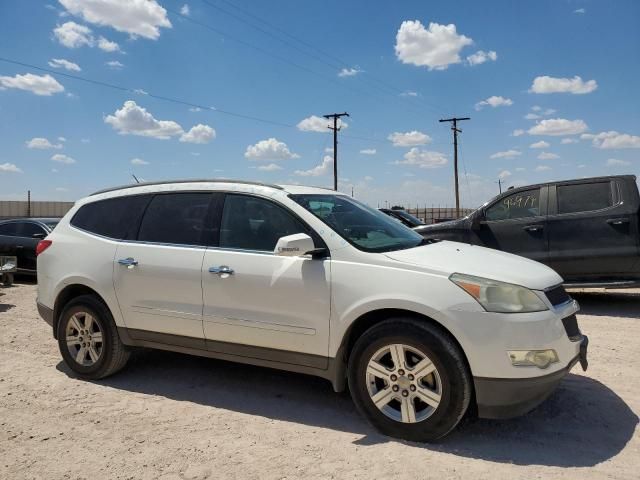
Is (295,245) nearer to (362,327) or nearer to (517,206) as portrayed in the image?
(362,327)

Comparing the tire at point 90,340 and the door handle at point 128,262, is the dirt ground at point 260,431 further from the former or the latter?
the door handle at point 128,262

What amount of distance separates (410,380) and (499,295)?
2.55ft

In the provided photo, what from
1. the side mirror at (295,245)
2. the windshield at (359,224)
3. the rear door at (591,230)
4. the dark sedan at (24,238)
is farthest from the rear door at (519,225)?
the dark sedan at (24,238)

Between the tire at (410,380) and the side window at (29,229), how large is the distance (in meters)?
10.0

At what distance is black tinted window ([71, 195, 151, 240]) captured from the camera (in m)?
4.75

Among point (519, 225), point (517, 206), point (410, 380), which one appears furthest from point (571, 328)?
point (517, 206)

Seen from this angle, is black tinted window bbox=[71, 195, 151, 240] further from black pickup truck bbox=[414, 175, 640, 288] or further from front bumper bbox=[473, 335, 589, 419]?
black pickup truck bbox=[414, 175, 640, 288]

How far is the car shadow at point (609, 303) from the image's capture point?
293 inches

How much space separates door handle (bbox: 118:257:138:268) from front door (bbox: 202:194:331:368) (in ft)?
2.41

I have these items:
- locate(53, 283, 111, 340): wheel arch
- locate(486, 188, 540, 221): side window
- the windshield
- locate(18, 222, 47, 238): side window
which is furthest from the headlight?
locate(18, 222, 47, 238): side window

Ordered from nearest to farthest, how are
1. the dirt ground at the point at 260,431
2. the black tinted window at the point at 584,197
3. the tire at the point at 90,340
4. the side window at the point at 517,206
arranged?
the dirt ground at the point at 260,431 < the tire at the point at 90,340 < the black tinted window at the point at 584,197 < the side window at the point at 517,206

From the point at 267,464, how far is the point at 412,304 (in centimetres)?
133

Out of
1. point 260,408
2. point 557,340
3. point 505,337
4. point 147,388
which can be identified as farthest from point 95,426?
point 557,340

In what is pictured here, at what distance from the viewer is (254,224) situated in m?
4.14
